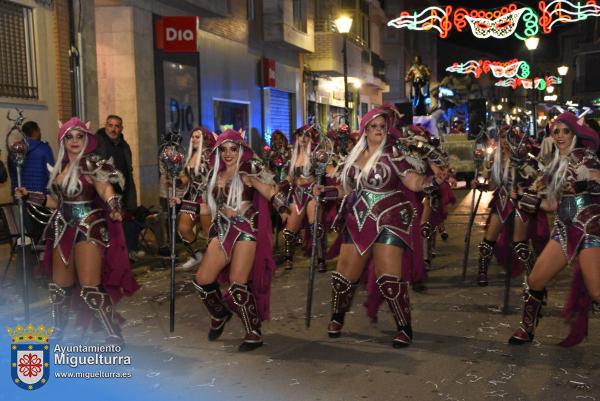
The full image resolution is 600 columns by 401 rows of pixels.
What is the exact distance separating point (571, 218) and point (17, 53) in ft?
31.7

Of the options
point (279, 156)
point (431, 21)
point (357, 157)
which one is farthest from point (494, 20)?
point (357, 157)

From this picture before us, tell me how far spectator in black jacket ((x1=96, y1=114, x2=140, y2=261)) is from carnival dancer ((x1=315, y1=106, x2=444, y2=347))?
17.0 feet

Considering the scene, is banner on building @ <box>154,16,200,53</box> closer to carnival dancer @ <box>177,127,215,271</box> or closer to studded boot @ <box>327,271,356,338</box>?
carnival dancer @ <box>177,127,215,271</box>

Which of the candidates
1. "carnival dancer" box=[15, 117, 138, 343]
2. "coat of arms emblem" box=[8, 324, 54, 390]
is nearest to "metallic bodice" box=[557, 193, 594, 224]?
"carnival dancer" box=[15, 117, 138, 343]

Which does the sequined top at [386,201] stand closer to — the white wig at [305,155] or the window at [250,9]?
the white wig at [305,155]

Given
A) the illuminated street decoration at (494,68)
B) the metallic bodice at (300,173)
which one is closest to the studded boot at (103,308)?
the metallic bodice at (300,173)

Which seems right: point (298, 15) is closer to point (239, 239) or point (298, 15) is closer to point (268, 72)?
point (268, 72)

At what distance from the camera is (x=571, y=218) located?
585cm

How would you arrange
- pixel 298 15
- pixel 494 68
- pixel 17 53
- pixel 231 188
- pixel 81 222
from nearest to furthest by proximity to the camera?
pixel 81 222
pixel 231 188
pixel 17 53
pixel 298 15
pixel 494 68

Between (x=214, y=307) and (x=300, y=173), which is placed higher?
(x=300, y=173)

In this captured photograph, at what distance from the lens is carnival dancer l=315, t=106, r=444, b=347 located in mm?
6180

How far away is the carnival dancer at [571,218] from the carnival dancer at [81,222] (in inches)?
140

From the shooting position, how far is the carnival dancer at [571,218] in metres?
5.75

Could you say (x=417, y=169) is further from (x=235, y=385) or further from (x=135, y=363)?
(x=135, y=363)
